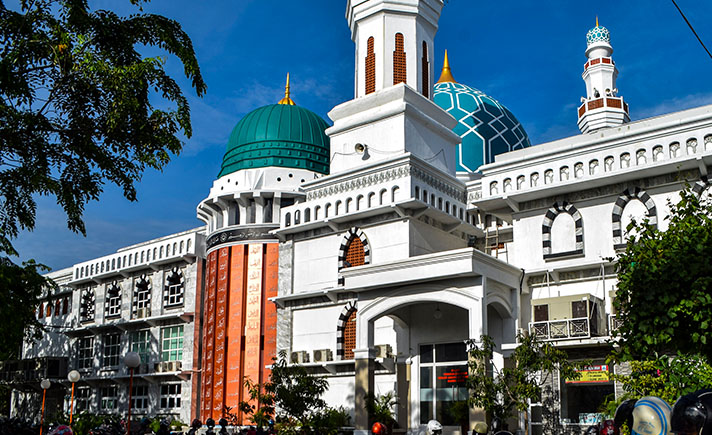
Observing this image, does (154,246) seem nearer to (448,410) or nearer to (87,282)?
(87,282)

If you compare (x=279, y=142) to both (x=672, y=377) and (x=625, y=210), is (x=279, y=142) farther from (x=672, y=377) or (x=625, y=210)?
(x=672, y=377)

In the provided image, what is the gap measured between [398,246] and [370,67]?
24.2 ft

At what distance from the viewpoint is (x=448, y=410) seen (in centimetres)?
2219

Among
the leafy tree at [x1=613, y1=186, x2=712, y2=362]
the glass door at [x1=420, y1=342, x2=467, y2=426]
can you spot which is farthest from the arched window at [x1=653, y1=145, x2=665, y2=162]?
the leafy tree at [x1=613, y1=186, x2=712, y2=362]

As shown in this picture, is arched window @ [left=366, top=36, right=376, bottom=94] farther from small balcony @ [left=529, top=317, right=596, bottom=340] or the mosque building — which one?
small balcony @ [left=529, top=317, right=596, bottom=340]

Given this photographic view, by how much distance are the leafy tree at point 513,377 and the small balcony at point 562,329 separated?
81.2 inches

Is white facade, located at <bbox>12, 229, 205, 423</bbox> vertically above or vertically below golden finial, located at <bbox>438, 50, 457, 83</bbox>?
below

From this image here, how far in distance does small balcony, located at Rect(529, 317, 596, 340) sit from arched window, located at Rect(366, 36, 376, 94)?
34.9 ft

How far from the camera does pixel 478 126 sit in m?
33.2

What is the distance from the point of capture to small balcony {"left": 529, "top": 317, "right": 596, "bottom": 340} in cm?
2080

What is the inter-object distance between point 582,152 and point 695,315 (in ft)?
36.7

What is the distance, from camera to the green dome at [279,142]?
30.6 m

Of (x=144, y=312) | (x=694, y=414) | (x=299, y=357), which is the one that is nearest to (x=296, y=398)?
(x=299, y=357)

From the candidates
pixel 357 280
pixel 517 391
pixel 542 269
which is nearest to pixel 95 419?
pixel 357 280
